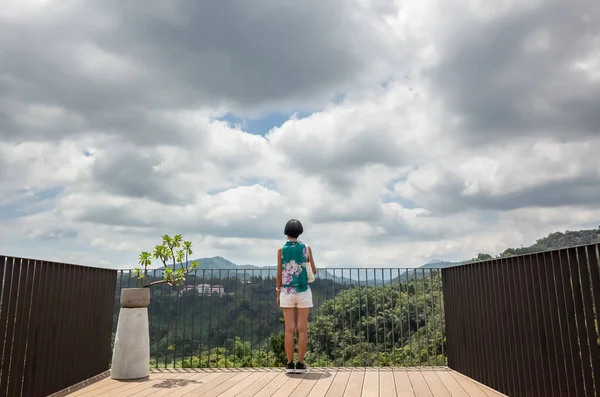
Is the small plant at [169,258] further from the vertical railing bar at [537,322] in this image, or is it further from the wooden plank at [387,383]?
the vertical railing bar at [537,322]

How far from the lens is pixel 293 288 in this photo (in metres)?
4.37

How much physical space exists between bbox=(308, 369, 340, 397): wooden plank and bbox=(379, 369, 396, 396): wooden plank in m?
0.47

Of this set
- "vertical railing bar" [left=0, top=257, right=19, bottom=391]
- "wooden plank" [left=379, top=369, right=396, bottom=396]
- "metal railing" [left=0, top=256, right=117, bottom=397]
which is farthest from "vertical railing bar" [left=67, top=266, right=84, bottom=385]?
"wooden plank" [left=379, top=369, right=396, bottom=396]

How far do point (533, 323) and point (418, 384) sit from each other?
1351 mm

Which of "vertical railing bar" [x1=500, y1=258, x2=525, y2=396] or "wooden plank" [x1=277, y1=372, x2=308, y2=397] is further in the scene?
"wooden plank" [x1=277, y1=372, x2=308, y2=397]

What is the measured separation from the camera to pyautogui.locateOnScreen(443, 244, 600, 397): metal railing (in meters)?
2.40

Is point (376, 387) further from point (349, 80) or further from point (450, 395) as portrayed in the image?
point (349, 80)

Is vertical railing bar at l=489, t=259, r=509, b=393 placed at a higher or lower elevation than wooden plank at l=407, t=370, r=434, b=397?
higher

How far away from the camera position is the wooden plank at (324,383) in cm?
341

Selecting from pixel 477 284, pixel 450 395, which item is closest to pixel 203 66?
pixel 477 284

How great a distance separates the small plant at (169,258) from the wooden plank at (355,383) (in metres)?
2.20

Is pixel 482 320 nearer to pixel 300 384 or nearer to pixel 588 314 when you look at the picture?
pixel 588 314

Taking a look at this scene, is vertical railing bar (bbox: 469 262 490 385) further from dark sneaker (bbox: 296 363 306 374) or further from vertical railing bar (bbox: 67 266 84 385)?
vertical railing bar (bbox: 67 266 84 385)

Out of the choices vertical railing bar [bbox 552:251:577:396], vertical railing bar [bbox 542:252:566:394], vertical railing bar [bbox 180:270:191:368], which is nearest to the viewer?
vertical railing bar [bbox 552:251:577:396]
